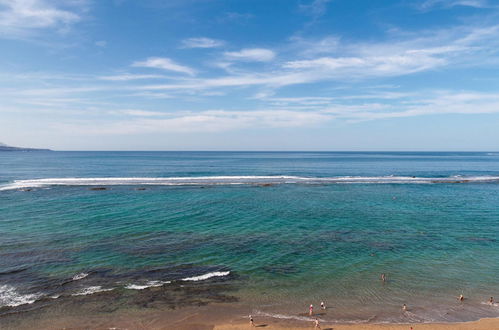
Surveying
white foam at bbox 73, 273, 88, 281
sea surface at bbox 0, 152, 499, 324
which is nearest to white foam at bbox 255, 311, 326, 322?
sea surface at bbox 0, 152, 499, 324

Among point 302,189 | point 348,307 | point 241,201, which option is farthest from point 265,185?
point 348,307

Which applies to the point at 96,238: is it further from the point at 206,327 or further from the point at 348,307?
the point at 348,307

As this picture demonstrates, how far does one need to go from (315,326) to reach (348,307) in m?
3.22

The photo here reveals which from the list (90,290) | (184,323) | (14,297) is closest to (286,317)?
(184,323)

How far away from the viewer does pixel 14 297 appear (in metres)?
20.5

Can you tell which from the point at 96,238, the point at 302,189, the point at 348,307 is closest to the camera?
the point at 348,307

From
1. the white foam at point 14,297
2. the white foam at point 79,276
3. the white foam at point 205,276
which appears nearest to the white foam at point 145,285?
the white foam at point 205,276

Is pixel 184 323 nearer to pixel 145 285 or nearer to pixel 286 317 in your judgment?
pixel 145 285

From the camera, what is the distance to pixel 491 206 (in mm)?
48719

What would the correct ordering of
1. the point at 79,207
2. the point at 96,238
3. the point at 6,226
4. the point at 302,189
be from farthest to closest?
the point at 302,189
the point at 79,207
the point at 6,226
the point at 96,238

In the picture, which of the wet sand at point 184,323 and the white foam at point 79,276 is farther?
the white foam at point 79,276

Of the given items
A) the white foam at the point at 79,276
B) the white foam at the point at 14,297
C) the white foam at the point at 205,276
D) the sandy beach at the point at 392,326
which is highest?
the white foam at the point at 79,276

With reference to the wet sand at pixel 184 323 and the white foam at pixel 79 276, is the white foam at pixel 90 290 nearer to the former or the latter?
the white foam at pixel 79 276

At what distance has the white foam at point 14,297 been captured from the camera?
19.9m
